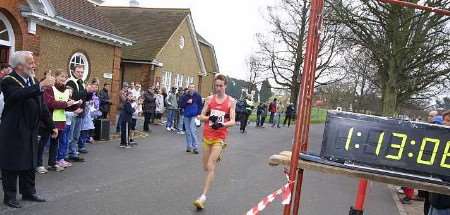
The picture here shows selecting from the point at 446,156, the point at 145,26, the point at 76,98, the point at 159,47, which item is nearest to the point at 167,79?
the point at 159,47

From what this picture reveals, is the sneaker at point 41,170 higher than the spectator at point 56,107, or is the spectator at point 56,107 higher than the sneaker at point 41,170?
the spectator at point 56,107

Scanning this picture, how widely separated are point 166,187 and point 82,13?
45.2 ft

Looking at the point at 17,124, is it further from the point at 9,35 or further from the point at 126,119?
the point at 9,35

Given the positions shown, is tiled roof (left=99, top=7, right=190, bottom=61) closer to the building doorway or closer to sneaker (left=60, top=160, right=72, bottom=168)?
the building doorway

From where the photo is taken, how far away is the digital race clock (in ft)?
13.5

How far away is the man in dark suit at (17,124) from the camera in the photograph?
628 centimetres

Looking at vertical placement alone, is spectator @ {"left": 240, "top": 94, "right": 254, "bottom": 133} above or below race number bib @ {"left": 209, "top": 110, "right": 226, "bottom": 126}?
below

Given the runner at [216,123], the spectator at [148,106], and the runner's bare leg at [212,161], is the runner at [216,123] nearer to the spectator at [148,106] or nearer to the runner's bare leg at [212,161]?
the runner's bare leg at [212,161]

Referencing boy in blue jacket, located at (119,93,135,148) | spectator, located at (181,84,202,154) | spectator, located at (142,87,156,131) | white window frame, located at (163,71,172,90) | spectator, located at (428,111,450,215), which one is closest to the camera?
spectator, located at (428,111,450,215)

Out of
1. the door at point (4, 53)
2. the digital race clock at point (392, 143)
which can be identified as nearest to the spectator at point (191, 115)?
the door at point (4, 53)

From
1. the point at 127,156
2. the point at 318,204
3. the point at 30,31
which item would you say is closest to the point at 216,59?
the point at 30,31

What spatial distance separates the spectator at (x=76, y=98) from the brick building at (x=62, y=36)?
6.63 meters

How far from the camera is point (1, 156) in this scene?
6285 millimetres

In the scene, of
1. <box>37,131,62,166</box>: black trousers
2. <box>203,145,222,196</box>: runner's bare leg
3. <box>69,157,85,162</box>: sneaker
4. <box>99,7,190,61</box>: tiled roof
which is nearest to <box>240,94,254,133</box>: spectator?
<box>99,7,190,61</box>: tiled roof
